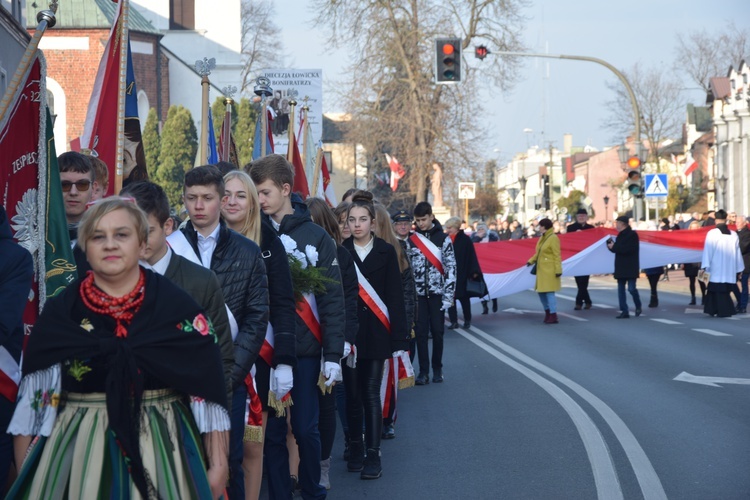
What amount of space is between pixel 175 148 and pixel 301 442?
172 ft

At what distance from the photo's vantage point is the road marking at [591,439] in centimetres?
723

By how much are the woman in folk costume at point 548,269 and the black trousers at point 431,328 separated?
7243mm

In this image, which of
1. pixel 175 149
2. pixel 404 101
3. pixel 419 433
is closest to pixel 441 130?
pixel 404 101

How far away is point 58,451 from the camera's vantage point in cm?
381

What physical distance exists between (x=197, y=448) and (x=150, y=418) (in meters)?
0.22

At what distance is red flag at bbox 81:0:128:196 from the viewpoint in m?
7.34

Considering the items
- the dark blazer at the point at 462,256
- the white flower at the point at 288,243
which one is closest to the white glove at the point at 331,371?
the white flower at the point at 288,243

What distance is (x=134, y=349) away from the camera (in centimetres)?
385

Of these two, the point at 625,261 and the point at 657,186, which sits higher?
the point at 657,186

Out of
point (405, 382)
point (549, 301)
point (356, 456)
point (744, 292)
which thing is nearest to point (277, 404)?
point (356, 456)

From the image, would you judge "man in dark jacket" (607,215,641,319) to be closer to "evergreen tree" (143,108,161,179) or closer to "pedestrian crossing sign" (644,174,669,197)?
"pedestrian crossing sign" (644,174,669,197)

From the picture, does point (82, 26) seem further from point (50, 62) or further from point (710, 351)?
point (710, 351)

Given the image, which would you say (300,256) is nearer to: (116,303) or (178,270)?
(178,270)

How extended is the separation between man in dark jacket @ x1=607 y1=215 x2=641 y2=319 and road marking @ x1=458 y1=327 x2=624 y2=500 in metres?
7.08
